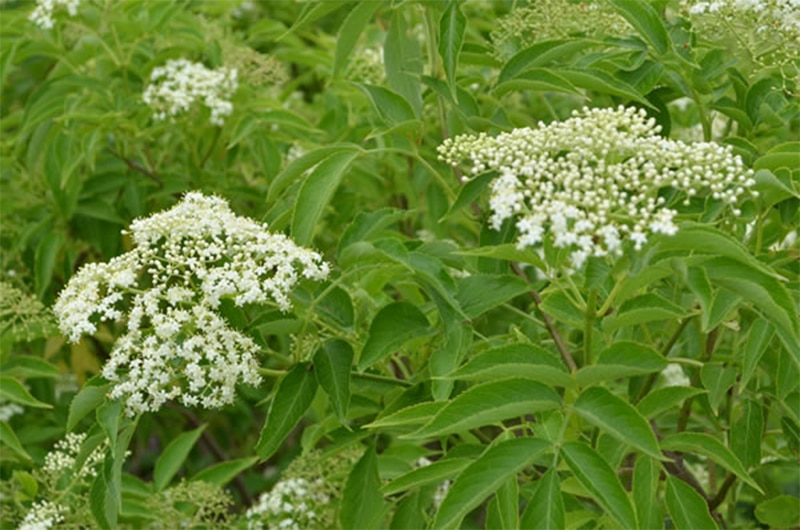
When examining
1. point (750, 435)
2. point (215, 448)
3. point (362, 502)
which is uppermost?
point (750, 435)

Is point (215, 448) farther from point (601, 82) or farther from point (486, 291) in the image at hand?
point (601, 82)

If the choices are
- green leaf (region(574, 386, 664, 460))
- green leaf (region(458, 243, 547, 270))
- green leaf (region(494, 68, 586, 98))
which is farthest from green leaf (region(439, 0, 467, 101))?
green leaf (region(574, 386, 664, 460))

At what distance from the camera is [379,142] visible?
3039 mm

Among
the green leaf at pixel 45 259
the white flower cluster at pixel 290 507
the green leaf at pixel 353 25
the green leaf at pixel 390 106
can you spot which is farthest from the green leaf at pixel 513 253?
the green leaf at pixel 45 259

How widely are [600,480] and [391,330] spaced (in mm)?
592

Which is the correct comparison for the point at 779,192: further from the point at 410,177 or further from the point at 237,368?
the point at 410,177

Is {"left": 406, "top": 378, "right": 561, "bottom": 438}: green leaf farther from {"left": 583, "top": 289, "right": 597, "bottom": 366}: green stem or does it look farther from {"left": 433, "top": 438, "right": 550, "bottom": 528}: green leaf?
{"left": 583, "top": 289, "right": 597, "bottom": 366}: green stem

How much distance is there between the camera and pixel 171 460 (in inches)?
133

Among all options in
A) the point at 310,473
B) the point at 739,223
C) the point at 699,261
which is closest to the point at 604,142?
the point at 699,261

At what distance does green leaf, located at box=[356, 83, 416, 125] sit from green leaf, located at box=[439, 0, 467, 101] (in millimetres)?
124

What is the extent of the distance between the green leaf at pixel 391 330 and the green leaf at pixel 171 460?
3.43ft

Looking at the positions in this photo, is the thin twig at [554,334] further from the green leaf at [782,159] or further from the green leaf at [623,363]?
the green leaf at [782,159]

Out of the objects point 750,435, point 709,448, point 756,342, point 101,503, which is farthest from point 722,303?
point 101,503

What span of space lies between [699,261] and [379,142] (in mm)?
1149
